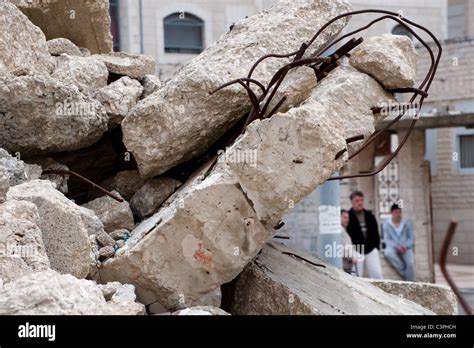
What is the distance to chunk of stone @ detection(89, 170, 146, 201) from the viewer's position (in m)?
4.96

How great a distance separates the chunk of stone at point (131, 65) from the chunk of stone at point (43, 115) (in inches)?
30.9

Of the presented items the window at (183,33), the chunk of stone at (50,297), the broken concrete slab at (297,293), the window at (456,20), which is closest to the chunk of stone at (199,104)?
the broken concrete slab at (297,293)

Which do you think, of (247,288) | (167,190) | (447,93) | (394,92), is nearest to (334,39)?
(394,92)

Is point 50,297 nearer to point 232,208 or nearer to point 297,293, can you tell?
point 232,208

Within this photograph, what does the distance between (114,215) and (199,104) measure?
75cm

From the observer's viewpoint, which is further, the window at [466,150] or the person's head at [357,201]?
the window at [466,150]

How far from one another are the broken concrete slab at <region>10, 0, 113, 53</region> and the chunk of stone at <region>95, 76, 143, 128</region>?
1305mm

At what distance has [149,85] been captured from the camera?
5375mm

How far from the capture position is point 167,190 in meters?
4.68

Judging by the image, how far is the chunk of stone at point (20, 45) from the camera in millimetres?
4879

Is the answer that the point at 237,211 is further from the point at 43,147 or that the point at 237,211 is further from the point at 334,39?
the point at 334,39

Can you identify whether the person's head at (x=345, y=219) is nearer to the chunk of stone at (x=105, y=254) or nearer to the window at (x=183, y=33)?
the chunk of stone at (x=105, y=254)
